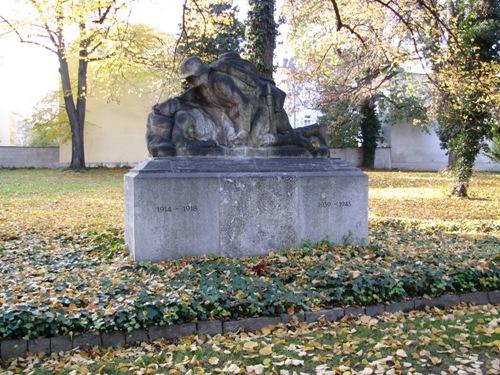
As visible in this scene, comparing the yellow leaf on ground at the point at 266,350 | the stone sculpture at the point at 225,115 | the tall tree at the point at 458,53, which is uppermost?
the tall tree at the point at 458,53

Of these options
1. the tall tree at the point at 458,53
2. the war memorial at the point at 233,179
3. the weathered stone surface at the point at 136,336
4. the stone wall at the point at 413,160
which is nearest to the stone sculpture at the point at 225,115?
the war memorial at the point at 233,179

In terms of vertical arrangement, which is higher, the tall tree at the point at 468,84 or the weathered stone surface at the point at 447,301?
the tall tree at the point at 468,84

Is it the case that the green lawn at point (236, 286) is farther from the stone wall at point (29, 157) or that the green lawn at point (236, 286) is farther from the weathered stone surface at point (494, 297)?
the stone wall at point (29, 157)

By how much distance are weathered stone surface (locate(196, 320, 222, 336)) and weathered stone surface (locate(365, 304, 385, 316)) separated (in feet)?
5.71

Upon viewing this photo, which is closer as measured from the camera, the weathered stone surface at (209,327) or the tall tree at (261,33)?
the weathered stone surface at (209,327)

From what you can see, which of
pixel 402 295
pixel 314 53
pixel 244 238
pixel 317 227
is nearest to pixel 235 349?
pixel 402 295

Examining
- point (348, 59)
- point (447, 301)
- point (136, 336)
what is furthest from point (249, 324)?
point (348, 59)

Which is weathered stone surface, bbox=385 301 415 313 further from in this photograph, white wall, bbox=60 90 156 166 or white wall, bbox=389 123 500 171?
white wall, bbox=389 123 500 171

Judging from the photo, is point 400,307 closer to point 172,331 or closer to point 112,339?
point 172,331

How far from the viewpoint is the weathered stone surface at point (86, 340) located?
16.8 feet

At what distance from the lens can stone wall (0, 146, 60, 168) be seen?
108 feet

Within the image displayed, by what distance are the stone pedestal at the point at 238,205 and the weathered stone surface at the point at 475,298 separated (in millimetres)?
2189

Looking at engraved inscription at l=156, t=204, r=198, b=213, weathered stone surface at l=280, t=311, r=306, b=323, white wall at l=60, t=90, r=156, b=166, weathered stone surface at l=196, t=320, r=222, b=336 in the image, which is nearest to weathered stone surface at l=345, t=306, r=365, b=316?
weathered stone surface at l=280, t=311, r=306, b=323

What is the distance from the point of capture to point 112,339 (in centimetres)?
520
